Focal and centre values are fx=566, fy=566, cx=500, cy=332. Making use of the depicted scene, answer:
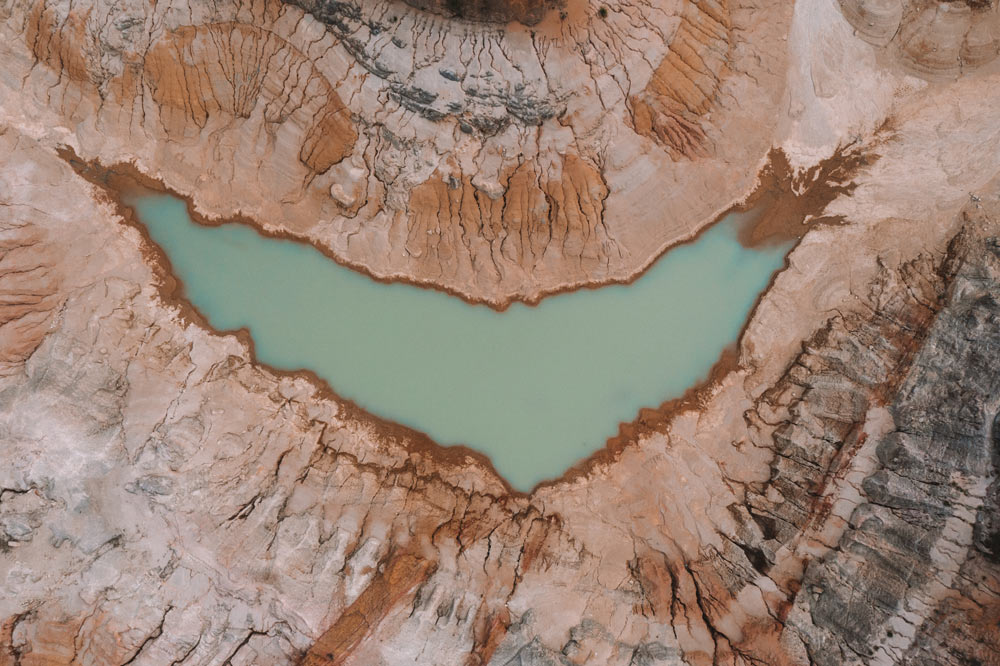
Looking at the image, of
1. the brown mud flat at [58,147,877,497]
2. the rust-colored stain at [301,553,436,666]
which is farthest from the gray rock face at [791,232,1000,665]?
the rust-colored stain at [301,553,436,666]

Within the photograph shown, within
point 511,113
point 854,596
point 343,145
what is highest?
point 511,113

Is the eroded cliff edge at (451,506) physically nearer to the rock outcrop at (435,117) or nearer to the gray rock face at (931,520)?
the gray rock face at (931,520)

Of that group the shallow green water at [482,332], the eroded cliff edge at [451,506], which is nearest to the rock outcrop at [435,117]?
the shallow green water at [482,332]

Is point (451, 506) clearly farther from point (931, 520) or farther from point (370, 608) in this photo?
point (931, 520)

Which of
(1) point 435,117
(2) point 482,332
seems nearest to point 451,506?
(2) point 482,332

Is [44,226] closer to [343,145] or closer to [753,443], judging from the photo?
[343,145]

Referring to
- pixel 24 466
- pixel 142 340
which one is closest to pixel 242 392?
pixel 142 340
